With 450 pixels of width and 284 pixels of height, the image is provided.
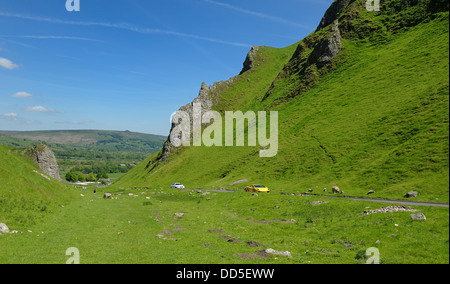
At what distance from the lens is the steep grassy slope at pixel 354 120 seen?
13203 millimetres

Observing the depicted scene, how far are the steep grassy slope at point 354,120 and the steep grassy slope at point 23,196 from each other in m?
35.2

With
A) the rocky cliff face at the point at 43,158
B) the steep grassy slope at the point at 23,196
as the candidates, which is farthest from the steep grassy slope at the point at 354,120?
the rocky cliff face at the point at 43,158

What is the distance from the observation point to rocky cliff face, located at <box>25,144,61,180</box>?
83.2 metres

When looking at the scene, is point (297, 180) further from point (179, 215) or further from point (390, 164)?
point (390, 164)

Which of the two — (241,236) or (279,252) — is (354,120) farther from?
(279,252)

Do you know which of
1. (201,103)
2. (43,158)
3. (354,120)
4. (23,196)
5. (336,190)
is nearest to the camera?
(23,196)

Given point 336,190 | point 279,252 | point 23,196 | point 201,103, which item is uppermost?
point 201,103

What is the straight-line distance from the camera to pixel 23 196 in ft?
117

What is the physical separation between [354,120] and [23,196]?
214ft

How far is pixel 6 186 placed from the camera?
35219mm

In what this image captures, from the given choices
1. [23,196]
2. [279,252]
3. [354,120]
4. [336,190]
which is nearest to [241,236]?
[279,252]
